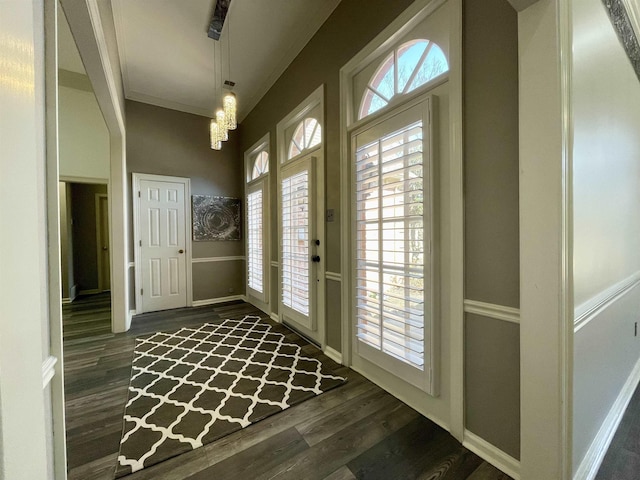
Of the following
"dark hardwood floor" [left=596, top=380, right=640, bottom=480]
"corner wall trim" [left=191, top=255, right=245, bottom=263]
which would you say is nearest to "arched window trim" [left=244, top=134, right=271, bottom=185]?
"corner wall trim" [left=191, top=255, right=245, bottom=263]

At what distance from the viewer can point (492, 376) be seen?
55.3 inches

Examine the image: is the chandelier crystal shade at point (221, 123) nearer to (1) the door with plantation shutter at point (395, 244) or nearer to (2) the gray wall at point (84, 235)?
(1) the door with plantation shutter at point (395, 244)

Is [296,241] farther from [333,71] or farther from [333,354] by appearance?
[333,71]

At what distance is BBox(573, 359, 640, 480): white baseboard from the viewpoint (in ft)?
4.28

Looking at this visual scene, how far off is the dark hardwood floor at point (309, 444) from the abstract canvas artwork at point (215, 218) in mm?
2544

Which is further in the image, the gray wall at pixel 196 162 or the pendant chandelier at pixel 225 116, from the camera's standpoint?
the gray wall at pixel 196 162

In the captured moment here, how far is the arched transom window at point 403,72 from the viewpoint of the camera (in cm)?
171

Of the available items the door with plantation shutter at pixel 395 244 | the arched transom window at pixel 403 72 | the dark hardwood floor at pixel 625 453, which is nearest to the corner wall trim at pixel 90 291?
the door with plantation shutter at pixel 395 244

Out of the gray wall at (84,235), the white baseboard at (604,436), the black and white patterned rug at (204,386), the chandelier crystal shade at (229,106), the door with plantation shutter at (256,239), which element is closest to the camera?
the white baseboard at (604,436)

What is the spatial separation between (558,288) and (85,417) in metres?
2.75

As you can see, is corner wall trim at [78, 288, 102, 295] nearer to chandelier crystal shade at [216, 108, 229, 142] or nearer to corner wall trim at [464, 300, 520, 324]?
chandelier crystal shade at [216, 108, 229, 142]

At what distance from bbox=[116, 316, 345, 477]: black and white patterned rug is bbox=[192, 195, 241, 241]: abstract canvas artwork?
1795 millimetres

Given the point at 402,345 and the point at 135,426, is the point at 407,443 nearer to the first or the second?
the point at 402,345

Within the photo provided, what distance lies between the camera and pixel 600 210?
56.4 inches
